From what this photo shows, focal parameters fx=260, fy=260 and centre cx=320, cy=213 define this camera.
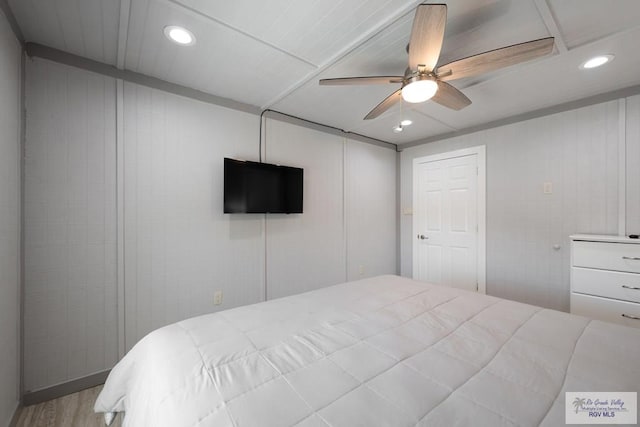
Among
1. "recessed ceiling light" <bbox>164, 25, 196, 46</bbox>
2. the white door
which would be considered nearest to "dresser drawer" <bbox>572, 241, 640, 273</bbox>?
the white door

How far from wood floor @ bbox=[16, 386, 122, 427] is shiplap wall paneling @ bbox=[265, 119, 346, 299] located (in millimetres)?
1525

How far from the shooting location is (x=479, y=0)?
1386 millimetres

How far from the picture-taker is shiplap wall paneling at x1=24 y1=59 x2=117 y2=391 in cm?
174

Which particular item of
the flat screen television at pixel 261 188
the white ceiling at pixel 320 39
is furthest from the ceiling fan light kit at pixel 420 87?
the flat screen television at pixel 261 188

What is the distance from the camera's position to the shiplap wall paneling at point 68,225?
1735mm

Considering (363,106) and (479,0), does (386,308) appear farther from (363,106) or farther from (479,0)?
(363,106)

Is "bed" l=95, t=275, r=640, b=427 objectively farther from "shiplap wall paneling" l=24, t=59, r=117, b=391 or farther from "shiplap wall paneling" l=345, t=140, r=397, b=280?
"shiplap wall paneling" l=345, t=140, r=397, b=280

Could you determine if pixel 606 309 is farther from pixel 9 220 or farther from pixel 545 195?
pixel 9 220

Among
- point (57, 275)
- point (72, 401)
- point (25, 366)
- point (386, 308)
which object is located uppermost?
point (57, 275)

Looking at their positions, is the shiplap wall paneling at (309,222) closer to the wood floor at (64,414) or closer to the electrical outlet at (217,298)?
the electrical outlet at (217,298)

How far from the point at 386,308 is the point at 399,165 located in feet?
10.1

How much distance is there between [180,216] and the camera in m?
2.29

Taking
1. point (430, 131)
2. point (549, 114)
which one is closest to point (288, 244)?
point (430, 131)

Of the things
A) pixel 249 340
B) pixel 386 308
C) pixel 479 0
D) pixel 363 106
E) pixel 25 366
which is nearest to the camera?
pixel 249 340
